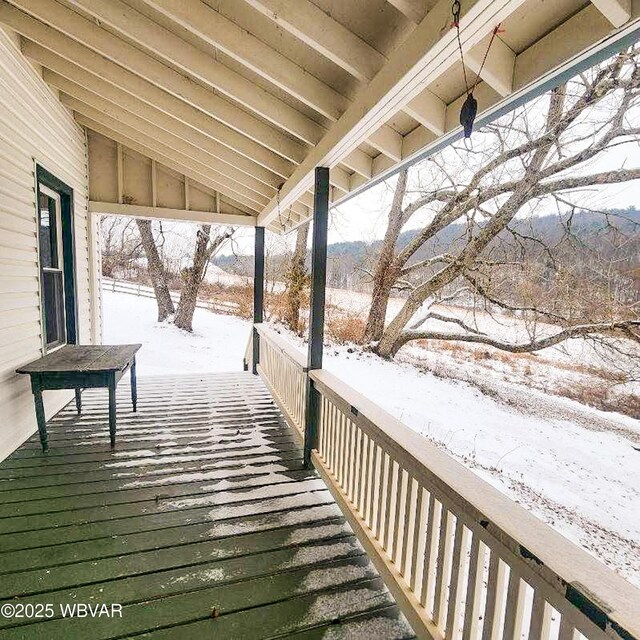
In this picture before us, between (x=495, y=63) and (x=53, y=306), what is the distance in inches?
177

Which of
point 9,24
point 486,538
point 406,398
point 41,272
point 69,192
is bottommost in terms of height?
point 406,398

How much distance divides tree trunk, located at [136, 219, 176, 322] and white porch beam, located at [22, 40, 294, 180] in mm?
8847

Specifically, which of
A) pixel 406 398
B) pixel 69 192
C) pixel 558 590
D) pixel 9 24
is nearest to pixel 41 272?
pixel 69 192

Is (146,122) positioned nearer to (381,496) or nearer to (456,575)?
(381,496)

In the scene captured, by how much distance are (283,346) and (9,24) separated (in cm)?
345

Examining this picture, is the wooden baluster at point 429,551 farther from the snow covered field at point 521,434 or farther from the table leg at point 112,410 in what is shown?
the snow covered field at point 521,434

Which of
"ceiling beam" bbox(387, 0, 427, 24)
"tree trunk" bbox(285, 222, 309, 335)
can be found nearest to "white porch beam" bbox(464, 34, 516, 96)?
"ceiling beam" bbox(387, 0, 427, 24)

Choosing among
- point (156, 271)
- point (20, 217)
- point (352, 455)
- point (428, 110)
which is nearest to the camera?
point (428, 110)

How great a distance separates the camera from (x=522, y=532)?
41.4 inches

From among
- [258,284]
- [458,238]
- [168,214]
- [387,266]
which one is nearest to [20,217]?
[168,214]

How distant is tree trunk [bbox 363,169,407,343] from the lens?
10.6 m

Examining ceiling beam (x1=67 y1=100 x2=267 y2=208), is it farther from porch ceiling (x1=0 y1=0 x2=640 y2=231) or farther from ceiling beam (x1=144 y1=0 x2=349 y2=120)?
ceiling beam (x1=144 y1=0 x2=349 y2=120)

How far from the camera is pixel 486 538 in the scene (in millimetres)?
1154

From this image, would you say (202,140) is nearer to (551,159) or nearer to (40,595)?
(40,595)
